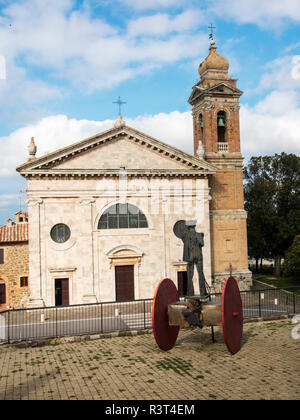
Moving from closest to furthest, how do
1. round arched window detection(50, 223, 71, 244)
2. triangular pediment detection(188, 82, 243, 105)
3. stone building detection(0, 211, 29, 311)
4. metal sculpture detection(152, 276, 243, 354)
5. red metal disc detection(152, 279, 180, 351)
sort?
metal sculpture detection(152, 276, 243, 354)
red metal disc detection(152, 279, 180, 351)
round arched window detection(50, 223, 71, 244)
triangular pediment detection(188, 82, 243, 105)
stone building detection(0, 211, 29, 311)

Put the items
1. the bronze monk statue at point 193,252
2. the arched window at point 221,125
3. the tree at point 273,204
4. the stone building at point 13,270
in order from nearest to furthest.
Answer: the bronze monk statue at point 193,252 → the arched window at point 221,125 → the stone building at point 13,270 → the tree at point 273,204

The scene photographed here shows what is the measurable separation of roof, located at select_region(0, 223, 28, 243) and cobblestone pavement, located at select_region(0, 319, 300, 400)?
18.0 meters

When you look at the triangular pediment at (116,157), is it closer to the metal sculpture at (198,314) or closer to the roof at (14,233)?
the roof at (14,233)

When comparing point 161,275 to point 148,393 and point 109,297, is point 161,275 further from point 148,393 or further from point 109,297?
point 148,393

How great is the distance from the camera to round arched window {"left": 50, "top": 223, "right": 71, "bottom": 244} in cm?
2569

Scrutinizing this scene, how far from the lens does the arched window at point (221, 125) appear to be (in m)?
30.1

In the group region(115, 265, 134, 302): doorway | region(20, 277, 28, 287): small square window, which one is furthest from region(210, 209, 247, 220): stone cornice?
region(20, 277, 28, 287): small square window

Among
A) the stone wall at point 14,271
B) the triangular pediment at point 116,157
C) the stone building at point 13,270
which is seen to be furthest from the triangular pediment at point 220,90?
the stone wall at point 14,271

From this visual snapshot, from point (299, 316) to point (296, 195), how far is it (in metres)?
25.3

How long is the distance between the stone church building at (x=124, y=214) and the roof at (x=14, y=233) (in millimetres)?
6854

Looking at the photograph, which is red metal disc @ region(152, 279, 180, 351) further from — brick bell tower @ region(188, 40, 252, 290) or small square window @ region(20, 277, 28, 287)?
small square window @ region(20, 277, 28, 287)
